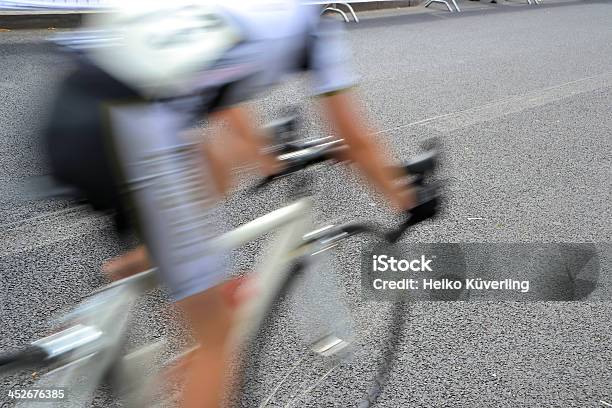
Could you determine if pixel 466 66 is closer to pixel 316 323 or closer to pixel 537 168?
pixel 537 168

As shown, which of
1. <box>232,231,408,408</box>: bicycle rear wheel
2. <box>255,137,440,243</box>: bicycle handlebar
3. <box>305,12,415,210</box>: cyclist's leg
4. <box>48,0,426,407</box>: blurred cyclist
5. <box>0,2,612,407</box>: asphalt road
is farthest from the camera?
<box>0,2,612,407</box>: asphalt road

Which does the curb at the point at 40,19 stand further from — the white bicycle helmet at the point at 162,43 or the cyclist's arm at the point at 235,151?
the white bicycle helmet at the point at 162,43

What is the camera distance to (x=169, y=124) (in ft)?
6.62

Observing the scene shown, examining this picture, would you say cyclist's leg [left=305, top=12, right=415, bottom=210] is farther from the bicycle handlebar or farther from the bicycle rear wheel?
the bicycle rear wheel

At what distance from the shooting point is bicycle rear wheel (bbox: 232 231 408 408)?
2676 millimetres

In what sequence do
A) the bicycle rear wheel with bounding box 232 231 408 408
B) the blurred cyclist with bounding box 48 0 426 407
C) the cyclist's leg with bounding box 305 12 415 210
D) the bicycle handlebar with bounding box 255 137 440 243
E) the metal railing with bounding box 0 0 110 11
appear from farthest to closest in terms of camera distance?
the metal railing with bounding box 0 0 110 11
the bicycle rear wheel with bounding box 232 231 408 408
the bicycle handlebar with bounding box 255 137 440 243
the cyclist's leg with bounding box 305 12 415 210
the blurred cyclist with bounding box 48 0 426 407

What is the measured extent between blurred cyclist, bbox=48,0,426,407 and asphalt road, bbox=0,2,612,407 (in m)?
0.26

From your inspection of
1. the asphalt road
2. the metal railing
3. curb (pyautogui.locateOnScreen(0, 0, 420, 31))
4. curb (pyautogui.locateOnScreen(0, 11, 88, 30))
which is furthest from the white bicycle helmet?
curb (pyautogui.locateOnScreen(0, 11, 88, 30))

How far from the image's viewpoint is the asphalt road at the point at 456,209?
3.32 metres

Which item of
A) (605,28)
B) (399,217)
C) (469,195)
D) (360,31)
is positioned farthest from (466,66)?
(399,217)

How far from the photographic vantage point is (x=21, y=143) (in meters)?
5.85

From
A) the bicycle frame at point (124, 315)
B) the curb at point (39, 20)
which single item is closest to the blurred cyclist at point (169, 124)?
the bicycle frame at point (124, 315)

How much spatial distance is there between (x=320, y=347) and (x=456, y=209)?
7.98 ft

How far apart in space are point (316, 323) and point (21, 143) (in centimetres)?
378
